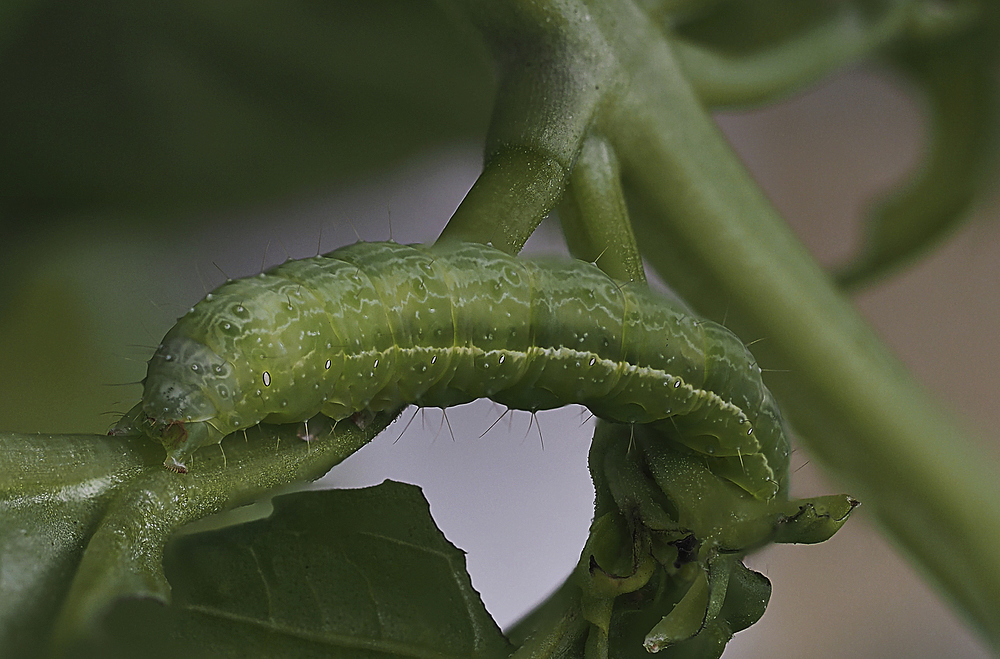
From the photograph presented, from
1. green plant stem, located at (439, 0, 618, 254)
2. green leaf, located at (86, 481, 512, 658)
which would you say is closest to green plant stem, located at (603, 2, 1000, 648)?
green plant stem, located at (439, 0, 618, 254)

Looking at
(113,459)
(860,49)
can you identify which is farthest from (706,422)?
(860,49)

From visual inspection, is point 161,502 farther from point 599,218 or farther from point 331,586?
point 599,218

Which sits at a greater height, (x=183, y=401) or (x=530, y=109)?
(x=530, y=109)

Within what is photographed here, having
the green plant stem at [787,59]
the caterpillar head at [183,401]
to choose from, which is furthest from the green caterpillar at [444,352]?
the green plant stem at [787,59]

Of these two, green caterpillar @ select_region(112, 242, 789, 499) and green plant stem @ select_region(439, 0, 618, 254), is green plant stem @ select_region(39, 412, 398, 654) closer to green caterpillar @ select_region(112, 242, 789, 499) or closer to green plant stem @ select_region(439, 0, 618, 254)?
green caterpillar @ select_region(112, 242, 789, 499)

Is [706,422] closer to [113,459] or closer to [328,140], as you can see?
[113,459]

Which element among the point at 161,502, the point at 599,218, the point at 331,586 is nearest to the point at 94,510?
the point at 161,502

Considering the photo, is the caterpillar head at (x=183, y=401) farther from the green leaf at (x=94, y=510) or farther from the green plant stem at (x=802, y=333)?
the green plant stem at (x=802, y=333)
